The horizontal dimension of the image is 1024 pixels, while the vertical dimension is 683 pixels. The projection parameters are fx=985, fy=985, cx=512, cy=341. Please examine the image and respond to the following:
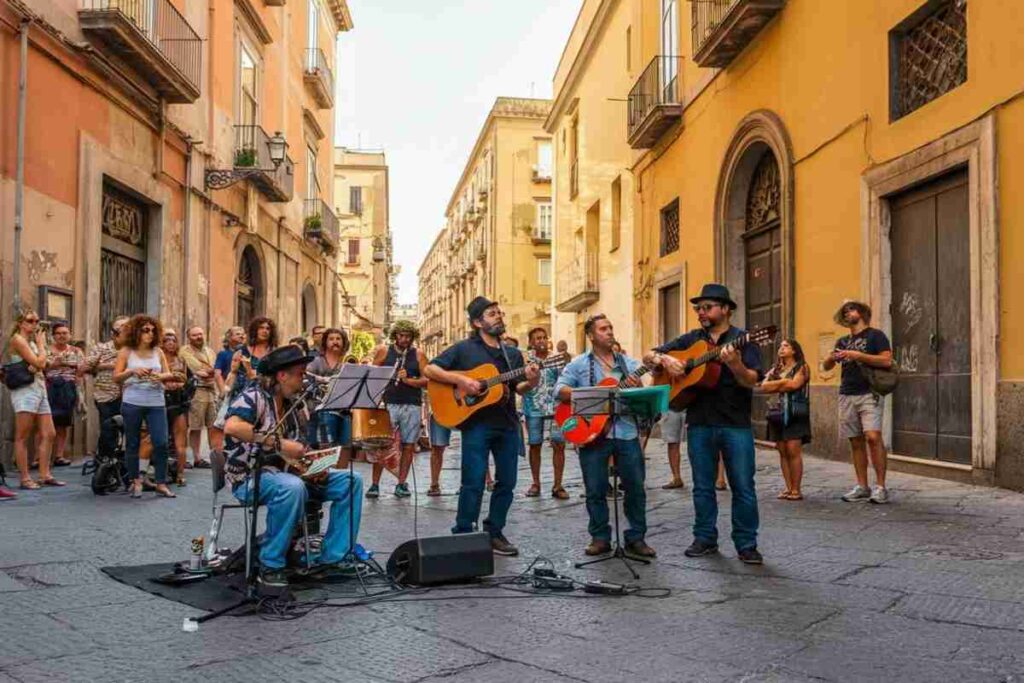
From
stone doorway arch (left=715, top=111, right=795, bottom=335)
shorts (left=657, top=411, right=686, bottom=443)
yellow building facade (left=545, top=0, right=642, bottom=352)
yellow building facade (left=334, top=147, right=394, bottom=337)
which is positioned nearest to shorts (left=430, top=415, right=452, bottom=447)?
shorts (left=657, top=411, right=686, bottom=443)

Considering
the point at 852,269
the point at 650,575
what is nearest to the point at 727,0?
the point at 852,269

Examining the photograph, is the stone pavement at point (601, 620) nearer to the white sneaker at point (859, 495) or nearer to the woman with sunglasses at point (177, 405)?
the white sneaker at point (859, 495)

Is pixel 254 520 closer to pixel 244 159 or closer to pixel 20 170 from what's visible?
pixel 20 170

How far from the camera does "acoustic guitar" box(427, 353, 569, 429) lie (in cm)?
645

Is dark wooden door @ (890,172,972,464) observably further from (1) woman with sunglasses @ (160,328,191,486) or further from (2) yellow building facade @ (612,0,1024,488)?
(1) woman with sunglasses @ (160,328,191,486)

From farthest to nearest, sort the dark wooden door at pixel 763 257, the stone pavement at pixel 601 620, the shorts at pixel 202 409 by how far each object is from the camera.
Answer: the dark wooden door at pixel 763 257 < the shorts at pixel 202 409 < the stone pavement at pixel 601 620

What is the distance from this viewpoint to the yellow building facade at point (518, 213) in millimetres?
43750

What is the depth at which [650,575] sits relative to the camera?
5801 mm

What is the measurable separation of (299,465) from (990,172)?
21.8ft

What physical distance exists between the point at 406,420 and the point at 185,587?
4377 millimetres

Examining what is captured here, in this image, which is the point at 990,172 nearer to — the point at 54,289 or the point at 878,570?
the point at 878,570

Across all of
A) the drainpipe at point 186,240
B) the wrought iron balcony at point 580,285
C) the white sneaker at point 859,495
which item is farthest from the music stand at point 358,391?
the wrought iron balcony at point 580,285

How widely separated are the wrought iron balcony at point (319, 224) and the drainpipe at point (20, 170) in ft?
46.8

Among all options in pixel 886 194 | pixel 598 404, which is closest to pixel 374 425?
pixel 598 404
